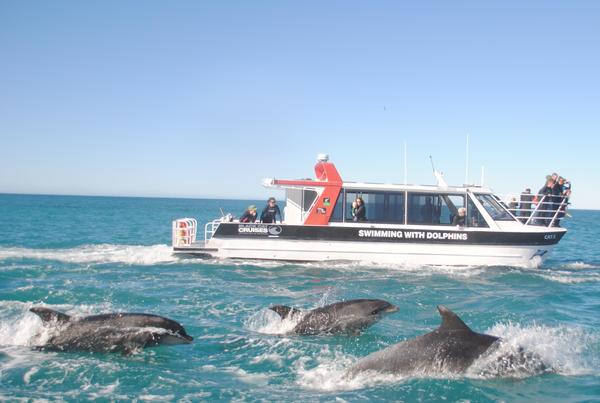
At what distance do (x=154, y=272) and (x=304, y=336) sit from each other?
9.30m

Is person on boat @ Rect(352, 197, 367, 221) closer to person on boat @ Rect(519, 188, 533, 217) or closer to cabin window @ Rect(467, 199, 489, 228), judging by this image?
cabin window @ Rect(467, 199, 489, 228)

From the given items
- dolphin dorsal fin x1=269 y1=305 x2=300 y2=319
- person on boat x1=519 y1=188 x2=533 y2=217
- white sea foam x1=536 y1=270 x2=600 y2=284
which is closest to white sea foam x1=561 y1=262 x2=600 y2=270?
white sea foam x1=536 y1=270 x2=600 y2=284

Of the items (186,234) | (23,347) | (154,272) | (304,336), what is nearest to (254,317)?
(304,336)

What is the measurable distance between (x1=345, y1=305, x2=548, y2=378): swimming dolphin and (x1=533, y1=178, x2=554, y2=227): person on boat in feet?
44.1

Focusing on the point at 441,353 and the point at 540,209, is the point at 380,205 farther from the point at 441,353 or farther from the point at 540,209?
the point at 441,353

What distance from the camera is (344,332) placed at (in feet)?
32.7

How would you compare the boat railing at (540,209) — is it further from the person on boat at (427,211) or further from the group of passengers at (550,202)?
the person on boat at (427,211)

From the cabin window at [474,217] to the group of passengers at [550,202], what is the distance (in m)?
1.30

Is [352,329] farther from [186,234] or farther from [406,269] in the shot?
[186,234]

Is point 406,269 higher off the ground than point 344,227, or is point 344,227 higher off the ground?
point 344,227

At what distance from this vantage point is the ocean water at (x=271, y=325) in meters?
7.50

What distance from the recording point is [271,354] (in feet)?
30.0

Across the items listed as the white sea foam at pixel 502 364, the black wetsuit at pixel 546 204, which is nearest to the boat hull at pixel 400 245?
the black wetsuit at pixel 546 204

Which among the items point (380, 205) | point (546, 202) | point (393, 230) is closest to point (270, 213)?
point (380, 205)
